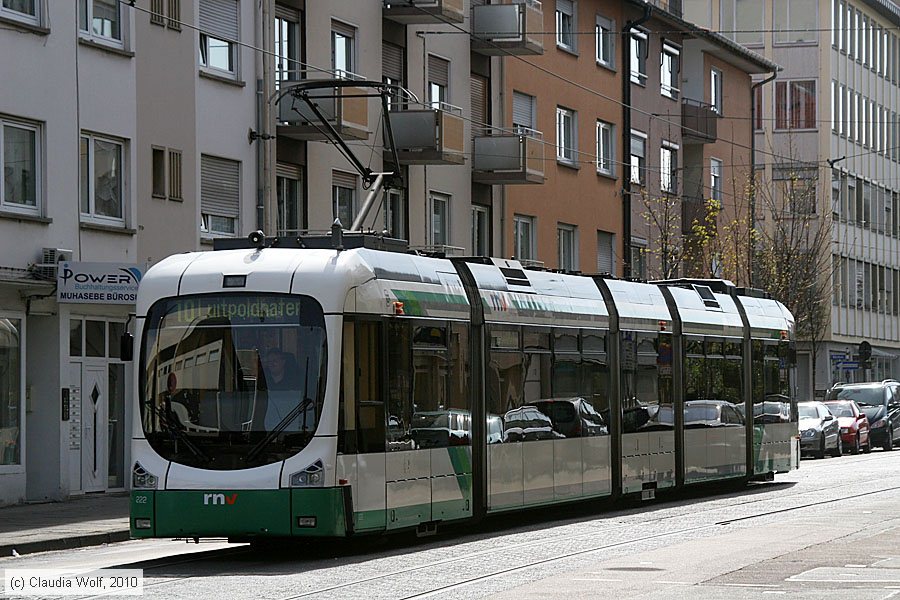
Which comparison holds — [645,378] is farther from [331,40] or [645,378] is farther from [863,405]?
[863,405]

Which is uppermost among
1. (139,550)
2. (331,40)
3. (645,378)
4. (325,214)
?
(331,40)

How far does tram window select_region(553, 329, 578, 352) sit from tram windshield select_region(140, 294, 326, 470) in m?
5.64

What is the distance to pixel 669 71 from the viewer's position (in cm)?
5156

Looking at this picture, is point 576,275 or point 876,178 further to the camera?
point 876,178

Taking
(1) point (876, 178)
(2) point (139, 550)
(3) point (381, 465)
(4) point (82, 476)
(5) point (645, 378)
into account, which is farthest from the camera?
(1) point (876, 178)

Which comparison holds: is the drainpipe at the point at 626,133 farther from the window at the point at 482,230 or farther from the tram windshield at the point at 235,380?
the tram windshield at the point at 235,380

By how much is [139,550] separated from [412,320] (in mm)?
4341

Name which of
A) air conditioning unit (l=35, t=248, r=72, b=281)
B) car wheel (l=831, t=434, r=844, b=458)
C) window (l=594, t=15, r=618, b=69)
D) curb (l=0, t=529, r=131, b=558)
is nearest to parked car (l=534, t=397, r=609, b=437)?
curb (l=0, t=529, r=131, b=558)

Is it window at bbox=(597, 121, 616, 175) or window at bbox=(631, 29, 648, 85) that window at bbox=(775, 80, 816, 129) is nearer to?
window at bbox=(631, 29, 648, 85)

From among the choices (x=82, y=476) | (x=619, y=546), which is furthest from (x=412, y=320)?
(x=82, y=476)

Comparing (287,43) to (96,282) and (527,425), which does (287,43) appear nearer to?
(96,282)

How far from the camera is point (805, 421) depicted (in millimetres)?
43188

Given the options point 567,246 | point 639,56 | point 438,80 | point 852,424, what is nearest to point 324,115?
point 438,80

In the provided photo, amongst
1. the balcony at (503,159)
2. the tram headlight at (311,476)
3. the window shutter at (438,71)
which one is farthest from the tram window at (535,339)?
the balcony at (503,159)
